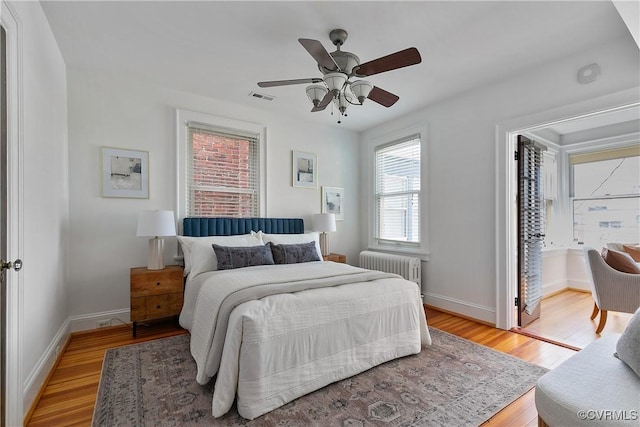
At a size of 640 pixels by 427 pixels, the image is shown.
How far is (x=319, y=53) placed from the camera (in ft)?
6.59

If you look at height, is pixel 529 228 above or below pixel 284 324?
→ above

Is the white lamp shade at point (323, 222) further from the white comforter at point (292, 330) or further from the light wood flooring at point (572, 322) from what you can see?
the light wood flooring at point (572, 322)

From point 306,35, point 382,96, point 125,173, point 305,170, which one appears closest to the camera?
point 306,35

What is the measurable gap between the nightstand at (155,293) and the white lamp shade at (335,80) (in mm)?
2394

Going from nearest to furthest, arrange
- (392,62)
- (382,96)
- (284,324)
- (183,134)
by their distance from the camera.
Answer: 1. (284,324)
2. (392,62)
3. (382,96)
4. (183,134)

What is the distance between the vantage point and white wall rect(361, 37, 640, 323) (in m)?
2.78

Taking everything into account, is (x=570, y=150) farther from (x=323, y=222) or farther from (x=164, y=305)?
(x=164, y=305)

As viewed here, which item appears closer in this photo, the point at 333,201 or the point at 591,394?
the point at 591,394

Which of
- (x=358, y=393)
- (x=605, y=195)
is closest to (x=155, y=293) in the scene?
(x=358, y=393)

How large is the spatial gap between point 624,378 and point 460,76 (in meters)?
2.86

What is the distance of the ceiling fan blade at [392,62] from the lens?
1.97m

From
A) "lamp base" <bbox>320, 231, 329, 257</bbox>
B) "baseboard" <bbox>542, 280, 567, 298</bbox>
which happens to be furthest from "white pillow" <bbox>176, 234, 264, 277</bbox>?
"baseboard" <bbox>542, 280, 567, 298</bbox>

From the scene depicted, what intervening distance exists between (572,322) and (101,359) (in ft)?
15.6

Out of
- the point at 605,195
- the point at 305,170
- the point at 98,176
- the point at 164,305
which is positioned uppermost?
the point at 305,170
